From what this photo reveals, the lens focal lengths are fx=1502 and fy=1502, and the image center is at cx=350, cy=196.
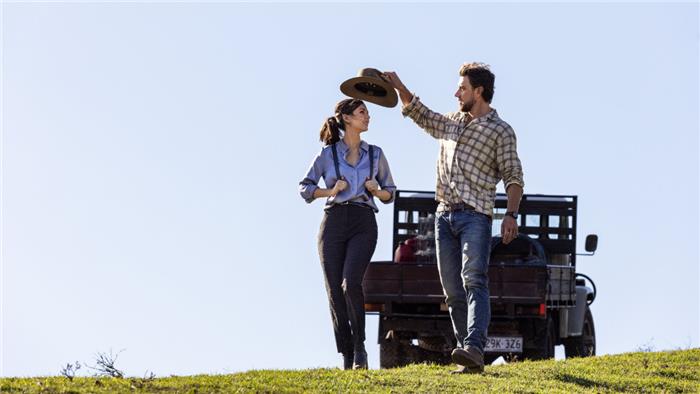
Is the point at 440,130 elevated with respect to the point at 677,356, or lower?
elevated

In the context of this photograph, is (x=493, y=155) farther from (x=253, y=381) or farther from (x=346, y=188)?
(x=253, y=381)

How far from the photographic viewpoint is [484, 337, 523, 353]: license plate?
17.1m

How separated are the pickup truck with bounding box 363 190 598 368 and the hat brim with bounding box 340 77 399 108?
18.5 ft

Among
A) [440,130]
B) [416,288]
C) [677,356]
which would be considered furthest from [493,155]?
[416,288]

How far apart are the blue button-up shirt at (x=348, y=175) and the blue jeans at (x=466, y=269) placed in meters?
0.72

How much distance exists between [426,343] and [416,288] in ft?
2.90

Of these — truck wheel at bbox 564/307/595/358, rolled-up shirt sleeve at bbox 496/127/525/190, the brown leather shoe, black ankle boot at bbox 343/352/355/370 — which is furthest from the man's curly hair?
truck wheel at bbox 564/307/595/358

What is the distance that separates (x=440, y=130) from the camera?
36.3 feet

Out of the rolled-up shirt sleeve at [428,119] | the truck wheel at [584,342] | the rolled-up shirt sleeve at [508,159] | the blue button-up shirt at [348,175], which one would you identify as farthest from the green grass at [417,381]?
the truck wheel at [584,342]

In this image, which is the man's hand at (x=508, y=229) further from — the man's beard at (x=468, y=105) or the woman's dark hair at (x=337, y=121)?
the woman's dark hair at (x=337, y=121)

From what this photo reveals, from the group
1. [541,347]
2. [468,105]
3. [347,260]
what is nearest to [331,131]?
[347,260]

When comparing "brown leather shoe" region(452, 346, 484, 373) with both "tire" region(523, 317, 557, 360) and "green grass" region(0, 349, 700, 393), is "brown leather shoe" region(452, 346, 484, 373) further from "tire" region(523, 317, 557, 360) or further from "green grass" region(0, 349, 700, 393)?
"tire" region(523, 317, 557, 360)

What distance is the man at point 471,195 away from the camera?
1075 cm

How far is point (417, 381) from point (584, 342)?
1004 cm
